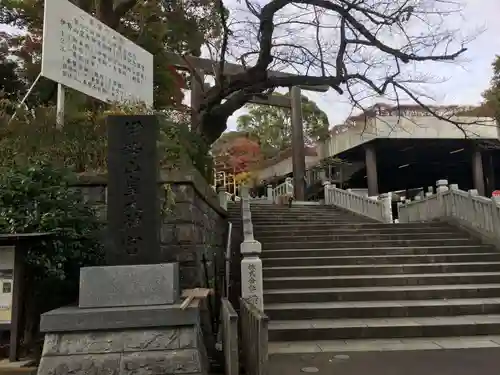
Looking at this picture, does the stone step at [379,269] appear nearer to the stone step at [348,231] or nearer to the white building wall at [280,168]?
the stone step at [348,231]

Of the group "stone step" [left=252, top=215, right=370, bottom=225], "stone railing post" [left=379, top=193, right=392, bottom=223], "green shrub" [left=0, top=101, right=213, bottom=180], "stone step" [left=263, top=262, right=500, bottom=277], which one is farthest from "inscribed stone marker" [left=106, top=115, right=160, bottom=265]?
"stone railing post" [left=379, top=193, right=392, bottom=223]

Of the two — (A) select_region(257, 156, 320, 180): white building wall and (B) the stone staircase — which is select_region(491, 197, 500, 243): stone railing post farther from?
(A) select_region(257, 156, 320, 180): white building wall

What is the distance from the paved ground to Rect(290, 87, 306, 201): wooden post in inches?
720

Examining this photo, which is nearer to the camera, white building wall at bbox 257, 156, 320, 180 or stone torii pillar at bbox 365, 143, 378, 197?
stone torii pillar at bbox 365, 143, 378, 197

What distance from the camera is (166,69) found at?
11898mm

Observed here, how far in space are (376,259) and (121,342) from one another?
21.6 ft

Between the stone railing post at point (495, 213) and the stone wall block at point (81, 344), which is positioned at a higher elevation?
the stone railing post at point (495, 213)

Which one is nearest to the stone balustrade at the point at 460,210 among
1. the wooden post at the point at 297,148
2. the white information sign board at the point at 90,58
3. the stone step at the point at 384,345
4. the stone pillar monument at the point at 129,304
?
the stone step at the point at 384,345

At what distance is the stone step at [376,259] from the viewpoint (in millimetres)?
9180

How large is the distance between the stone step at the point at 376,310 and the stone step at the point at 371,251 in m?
2.28

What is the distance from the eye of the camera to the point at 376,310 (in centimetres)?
705

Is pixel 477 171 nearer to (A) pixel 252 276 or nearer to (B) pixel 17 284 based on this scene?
(A) pixel 252 276

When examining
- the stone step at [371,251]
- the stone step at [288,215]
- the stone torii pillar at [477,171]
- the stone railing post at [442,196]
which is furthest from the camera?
the stone torii pillar at [477,171]

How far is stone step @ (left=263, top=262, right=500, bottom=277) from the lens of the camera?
340 inches
